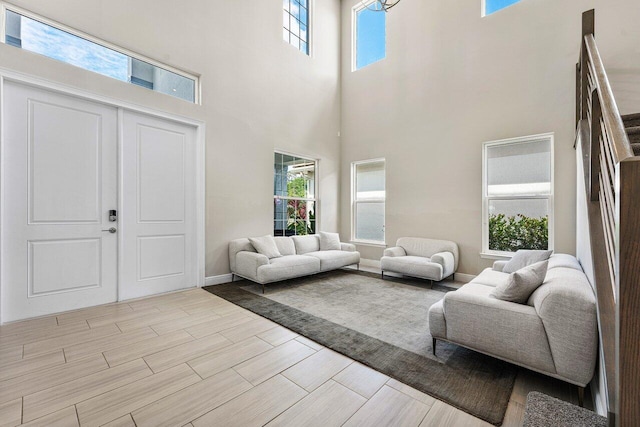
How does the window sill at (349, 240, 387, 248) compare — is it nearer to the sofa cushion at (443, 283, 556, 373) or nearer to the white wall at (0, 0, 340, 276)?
the white wall at (0, 0, 340, 276)

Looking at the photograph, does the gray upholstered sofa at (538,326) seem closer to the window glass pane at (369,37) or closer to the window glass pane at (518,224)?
the window glass pane at (518,224)

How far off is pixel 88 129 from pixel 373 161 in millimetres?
4756

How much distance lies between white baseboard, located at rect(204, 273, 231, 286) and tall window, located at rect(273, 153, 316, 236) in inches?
48.3

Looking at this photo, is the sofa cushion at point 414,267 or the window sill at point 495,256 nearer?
the sofa cushion at point 414,267

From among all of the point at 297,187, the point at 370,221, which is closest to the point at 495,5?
the point at 370,221

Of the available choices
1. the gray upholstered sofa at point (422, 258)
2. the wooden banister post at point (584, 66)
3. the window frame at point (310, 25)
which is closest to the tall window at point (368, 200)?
the gray upholstered sofa at point (422, 258)

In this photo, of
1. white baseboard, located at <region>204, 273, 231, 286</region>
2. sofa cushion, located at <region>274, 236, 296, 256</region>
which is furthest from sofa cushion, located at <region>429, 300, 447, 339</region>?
white baseboard, located at <region>204, 273, 231, 286</region>

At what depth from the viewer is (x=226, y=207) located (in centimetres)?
448

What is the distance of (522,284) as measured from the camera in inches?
75.8

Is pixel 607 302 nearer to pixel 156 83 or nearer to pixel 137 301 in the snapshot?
pixel 137 301

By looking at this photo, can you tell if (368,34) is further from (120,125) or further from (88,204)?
(88,204)

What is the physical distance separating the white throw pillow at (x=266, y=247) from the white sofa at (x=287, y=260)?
10 cm

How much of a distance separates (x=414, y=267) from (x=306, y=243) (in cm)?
202

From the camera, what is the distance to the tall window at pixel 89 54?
2807mm
